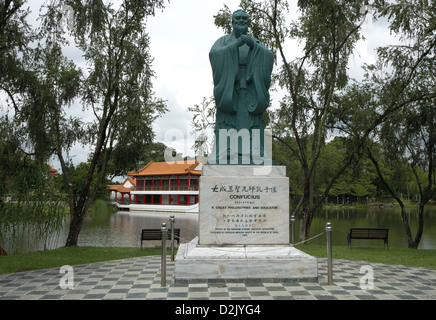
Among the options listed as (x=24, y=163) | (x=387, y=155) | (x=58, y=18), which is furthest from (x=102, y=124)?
(x=387, y=155)

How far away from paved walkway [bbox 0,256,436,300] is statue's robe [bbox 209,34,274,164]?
2.41 meters

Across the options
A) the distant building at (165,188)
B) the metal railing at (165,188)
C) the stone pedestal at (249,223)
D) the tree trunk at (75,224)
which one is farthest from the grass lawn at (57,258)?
the metal railing at (165,188)

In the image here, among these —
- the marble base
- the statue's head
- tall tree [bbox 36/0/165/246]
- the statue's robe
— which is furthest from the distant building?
the marble base

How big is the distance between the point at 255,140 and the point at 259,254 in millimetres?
2144

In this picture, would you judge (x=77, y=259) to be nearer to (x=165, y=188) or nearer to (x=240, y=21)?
(x=240, y=21)

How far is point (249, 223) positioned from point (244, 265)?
2.62ft

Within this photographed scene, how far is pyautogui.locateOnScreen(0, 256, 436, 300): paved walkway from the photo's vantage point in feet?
18.3

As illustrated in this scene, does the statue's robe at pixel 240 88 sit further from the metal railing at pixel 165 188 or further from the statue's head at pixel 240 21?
the metal railing at pixel 165 188

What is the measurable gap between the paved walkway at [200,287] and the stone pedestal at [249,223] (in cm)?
31

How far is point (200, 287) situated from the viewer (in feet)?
19.6

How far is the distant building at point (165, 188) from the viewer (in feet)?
134

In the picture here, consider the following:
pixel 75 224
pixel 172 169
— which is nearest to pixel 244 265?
pixel 75 224

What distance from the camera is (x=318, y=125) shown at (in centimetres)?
1533

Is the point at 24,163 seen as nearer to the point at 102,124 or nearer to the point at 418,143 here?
the point at 102,124
